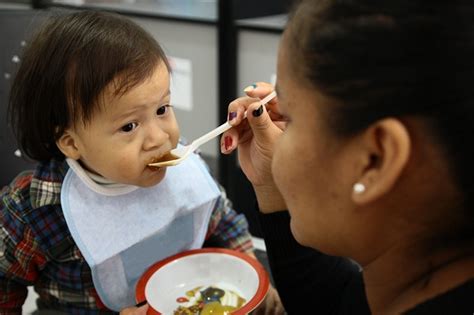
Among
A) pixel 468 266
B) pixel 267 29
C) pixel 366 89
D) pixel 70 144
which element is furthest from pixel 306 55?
pixel 267 29

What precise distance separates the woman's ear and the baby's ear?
1.93 ft

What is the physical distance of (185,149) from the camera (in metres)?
1.04

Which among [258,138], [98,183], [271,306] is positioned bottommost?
[271,306]

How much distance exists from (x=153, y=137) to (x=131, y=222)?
203 mm

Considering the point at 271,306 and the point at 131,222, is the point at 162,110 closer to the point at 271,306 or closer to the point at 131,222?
the point at 131,222

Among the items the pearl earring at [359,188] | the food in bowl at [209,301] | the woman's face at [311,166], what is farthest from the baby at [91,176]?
the pearl earring at [359,188]

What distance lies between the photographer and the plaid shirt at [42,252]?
3.18 feet

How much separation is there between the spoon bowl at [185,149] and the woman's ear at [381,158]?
1.30 ft

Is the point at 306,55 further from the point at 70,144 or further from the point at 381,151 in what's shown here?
the point at 70,144

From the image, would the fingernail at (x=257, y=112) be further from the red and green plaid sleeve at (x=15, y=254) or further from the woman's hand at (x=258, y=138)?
the red and green plaid sleeve at (x=15, y=254)

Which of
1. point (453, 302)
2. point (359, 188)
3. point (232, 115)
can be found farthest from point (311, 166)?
point (232, 115)

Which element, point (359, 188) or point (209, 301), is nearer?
point (359, 188)

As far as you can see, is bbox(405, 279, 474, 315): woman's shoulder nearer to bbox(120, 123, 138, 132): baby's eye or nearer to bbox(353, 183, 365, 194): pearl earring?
bbox(353, 183, 365, 194): pearl earring

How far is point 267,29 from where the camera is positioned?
2367mm
